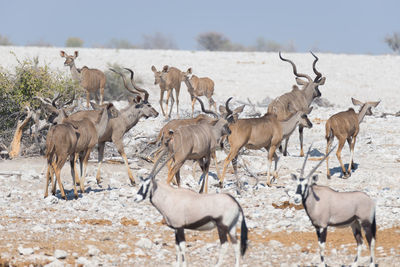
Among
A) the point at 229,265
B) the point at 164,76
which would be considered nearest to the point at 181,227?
the point at 229,265

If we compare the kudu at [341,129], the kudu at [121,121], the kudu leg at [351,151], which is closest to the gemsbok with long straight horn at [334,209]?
the kudu at [121,121]

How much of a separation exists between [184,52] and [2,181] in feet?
92.9

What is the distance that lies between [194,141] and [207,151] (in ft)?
1.53

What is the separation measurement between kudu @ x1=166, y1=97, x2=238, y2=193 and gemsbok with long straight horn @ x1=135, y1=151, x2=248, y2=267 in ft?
9.40

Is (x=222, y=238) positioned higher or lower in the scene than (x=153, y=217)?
higher

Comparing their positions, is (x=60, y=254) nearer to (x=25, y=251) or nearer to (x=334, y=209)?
(x=25, y=251)

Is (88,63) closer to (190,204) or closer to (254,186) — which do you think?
(254,186)

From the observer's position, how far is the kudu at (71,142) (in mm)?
10992

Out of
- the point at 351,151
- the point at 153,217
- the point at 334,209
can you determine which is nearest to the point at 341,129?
the point at 351,151

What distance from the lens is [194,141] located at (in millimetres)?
10852

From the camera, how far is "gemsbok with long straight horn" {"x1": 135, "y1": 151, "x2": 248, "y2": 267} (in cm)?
712

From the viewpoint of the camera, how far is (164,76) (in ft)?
66.9

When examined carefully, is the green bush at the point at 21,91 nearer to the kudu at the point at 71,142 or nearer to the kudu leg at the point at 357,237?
the kudu at the point at 71,142

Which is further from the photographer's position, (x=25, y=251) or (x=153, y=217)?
(x=153, y=217)
